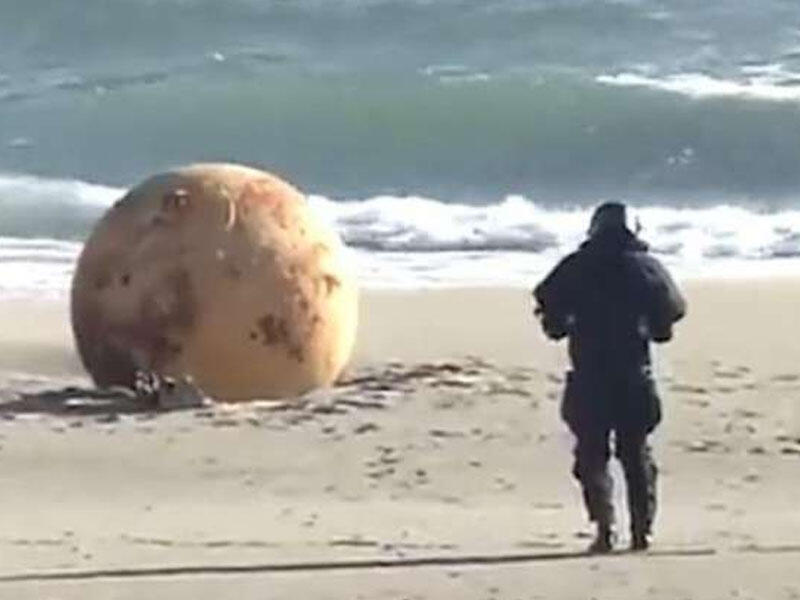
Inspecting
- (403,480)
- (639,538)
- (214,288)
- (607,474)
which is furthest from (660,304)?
(214,288)

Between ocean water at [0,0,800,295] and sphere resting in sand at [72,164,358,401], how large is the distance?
436 cm

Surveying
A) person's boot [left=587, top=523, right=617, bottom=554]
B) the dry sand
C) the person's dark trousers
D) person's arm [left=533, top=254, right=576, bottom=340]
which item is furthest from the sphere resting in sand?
person's boot [left=587, top=523, right=617, bottom=554]

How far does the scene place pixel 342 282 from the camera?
1190cm

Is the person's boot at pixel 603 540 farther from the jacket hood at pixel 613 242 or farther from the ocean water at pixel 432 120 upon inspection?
the ocean water at pixel 432 120

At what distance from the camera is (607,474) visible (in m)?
9.01

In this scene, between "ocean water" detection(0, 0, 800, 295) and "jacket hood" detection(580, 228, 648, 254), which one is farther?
"ocean water" detection(0, 0, 800, 295)

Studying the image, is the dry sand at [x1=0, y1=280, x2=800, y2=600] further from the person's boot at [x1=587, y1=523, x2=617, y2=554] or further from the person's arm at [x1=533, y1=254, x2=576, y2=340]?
the person's arm at [x1=533, y1=254, x2=576, y2=340]

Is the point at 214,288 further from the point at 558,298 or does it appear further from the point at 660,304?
the point at 660,304

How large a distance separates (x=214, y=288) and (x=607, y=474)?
2893 mm

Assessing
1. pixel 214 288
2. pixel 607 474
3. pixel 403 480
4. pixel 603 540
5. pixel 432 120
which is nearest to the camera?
pixel 603 540

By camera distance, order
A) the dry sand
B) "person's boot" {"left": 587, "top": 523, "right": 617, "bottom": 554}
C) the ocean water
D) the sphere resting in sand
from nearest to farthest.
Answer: the dry sand < "person's boot" {"left": 587, "top": 523, "right": 617, "bottom": 554} < the sphere resting in sand < the ocean water

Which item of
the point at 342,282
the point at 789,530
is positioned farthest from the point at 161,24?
the point at 789,530

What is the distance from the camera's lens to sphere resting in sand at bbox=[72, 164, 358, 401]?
11523mm

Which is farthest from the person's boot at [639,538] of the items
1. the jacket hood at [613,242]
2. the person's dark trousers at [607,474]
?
the jacket hood at [613,242]
